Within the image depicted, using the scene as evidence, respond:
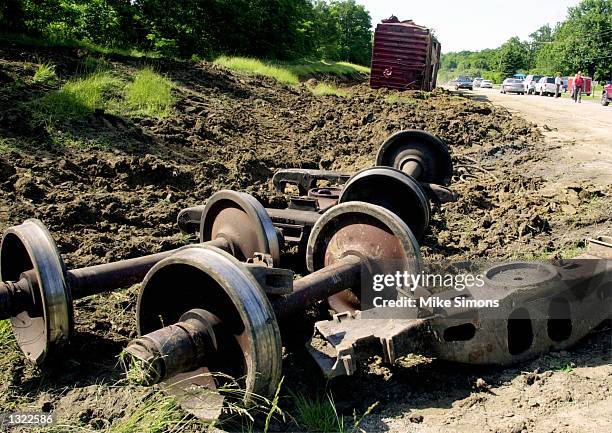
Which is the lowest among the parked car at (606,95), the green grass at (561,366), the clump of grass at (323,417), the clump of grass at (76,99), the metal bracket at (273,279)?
the clump of grass at (323,417)

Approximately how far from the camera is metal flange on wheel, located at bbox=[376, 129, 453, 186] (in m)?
6.84

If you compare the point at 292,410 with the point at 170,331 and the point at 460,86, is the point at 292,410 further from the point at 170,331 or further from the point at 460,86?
the point at 460,86

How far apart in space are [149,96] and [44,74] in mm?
1722

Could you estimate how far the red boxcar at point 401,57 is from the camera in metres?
20.2

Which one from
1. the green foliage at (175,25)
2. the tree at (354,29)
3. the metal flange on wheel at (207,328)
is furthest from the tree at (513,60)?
the metal flange on wheel at (207,328)

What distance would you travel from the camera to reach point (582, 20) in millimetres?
65688

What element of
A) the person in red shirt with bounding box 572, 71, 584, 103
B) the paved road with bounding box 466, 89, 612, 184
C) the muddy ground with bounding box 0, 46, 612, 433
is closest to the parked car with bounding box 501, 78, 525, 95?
the person in red shirt with bounding box 572, 71, 584, 103

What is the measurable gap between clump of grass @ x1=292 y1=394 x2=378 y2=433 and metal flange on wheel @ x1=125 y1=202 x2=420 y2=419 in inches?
12.1

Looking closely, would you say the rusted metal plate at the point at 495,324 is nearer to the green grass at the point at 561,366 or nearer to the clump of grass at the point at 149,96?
the green grass at the point at 561,366

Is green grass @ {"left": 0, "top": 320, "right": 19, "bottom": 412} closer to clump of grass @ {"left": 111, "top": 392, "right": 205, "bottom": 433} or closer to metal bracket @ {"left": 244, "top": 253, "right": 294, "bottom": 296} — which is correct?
clump of grass @ {"left": 111, "top": 392, "right": 205, "bottom": 433}

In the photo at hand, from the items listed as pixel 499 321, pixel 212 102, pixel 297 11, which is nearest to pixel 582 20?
pixel 297 11

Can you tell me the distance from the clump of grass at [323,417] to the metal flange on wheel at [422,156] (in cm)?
422

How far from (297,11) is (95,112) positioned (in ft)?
95.6

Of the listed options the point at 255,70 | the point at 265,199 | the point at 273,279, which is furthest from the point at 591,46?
the point at 273,279
